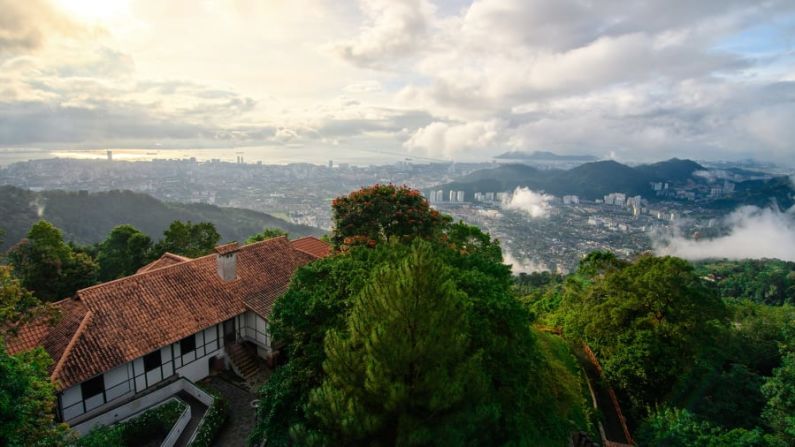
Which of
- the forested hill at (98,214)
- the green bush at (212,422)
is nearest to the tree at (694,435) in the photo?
the green bush at (212,422)

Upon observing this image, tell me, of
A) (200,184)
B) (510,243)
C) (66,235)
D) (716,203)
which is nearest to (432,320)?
(66,235)

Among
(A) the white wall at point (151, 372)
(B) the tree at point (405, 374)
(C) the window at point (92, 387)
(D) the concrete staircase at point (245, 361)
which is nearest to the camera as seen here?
(B) the tree at point (405, 374)

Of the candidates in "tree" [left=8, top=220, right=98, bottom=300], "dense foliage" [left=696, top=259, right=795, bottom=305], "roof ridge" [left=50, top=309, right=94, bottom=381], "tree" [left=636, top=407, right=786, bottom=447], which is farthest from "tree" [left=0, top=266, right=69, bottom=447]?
"dense foliage" [left=696, top=259, right=795, bottom=305]

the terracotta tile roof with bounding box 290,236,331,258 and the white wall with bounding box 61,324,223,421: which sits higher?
the terracotta tile roof with bounding box 290,236,331,258

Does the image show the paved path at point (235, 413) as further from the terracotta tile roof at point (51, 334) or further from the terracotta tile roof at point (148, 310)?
the terracotta tile roof at point (51, 334)

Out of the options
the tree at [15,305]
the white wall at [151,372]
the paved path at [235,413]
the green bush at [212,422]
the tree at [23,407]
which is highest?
the tree at [15,305]

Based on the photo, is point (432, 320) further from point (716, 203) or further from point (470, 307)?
point (716, 203)

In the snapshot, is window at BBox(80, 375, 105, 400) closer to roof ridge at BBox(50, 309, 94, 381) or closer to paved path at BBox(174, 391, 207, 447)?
roof ridge at BBox(50, 309, 94, 381)
